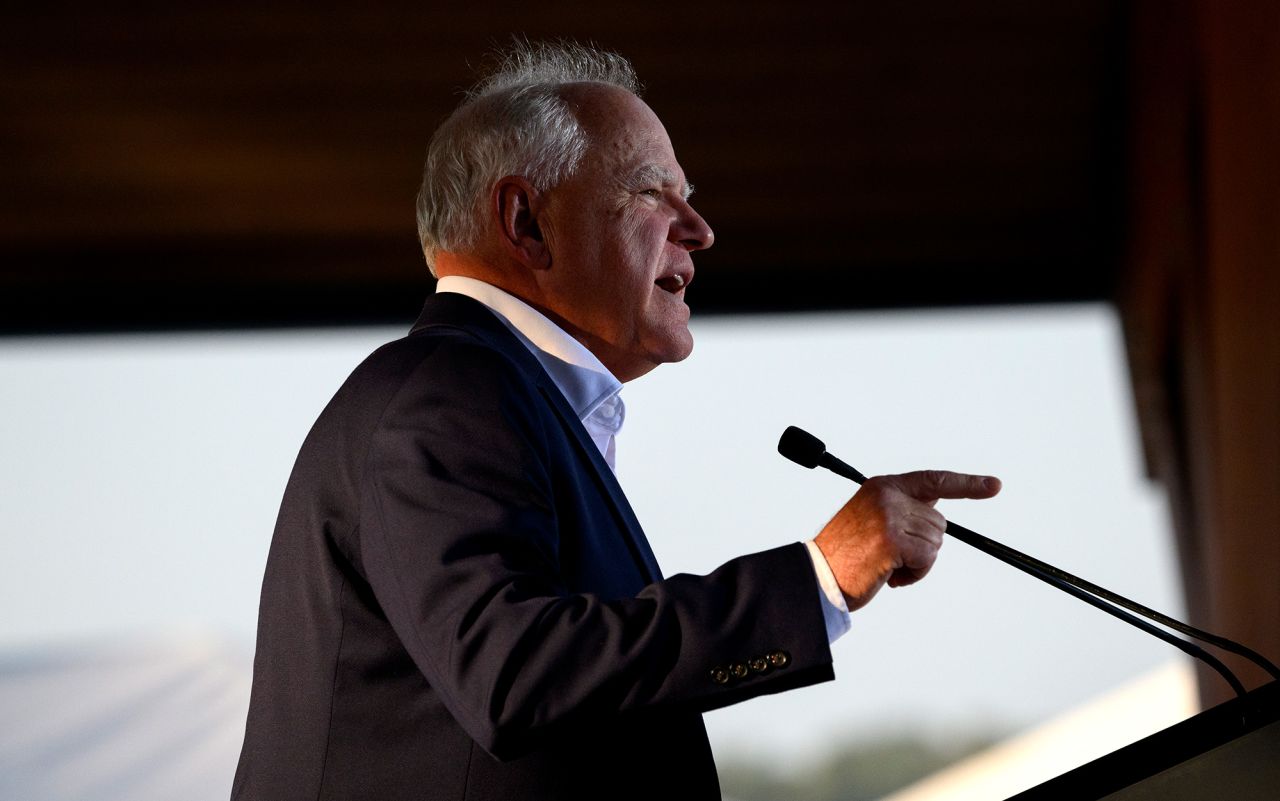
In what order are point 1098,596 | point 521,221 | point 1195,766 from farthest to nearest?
1. point 521,221
2. point 1098,596
3. point 1195,766

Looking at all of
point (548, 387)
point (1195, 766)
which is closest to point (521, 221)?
point (548, 387)

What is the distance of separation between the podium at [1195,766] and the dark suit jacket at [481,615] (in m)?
0.20

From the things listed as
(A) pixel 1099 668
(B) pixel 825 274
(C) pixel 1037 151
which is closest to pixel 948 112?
(C) pixel 1037 151

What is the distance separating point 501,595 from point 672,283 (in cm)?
69

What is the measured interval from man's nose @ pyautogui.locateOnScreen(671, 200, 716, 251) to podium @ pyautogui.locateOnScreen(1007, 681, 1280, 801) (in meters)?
0.79

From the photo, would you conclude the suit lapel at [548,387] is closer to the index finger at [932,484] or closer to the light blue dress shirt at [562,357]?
the light blue dress shirt at [562,357]

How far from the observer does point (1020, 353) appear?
6059 mm

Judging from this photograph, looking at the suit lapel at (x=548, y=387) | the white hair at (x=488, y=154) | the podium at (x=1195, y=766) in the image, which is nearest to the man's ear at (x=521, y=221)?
the white hair at (x=488, y=154)

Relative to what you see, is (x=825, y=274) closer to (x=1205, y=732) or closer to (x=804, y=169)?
(x=804, y=169)

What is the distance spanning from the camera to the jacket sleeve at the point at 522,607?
1035mm

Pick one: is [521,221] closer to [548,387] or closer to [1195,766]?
[548,387]

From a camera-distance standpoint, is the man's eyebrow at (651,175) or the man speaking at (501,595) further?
the man's eyebrow at (651,175)

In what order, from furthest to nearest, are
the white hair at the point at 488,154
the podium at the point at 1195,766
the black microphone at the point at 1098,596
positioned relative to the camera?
the white hair at the point at 488,154
the black microphone at the point at 1098,596
the podium at the point at 1195,766

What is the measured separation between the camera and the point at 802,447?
1387 millimetres
